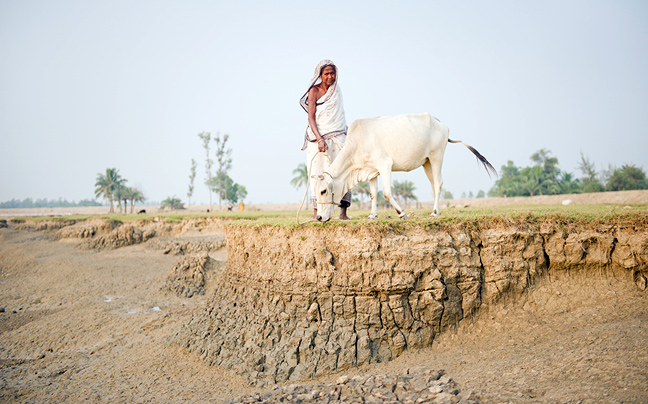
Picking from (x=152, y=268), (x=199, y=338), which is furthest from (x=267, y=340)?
(x=152, y=268)

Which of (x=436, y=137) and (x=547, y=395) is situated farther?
(x=436, y=137)

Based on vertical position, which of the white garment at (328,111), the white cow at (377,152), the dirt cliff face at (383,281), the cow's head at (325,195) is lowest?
the dirt cliff face at (383,281)

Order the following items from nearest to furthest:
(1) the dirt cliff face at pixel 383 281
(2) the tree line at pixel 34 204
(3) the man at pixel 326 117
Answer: (1) the dirt cliff face at pixel 383 281
(3) the man at pixel 326 117
(2) the tree line at pixel 34 204

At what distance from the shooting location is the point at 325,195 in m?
6.57

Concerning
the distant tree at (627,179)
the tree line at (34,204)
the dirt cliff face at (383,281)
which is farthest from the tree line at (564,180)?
the tree line at (34,204)

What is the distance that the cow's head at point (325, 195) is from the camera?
21.6ft

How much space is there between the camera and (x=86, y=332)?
9.36 m

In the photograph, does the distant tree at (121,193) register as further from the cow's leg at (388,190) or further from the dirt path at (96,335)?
the cow's leg at (388,190)

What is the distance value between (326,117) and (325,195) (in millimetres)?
1734

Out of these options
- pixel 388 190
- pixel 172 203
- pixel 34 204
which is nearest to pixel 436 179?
pixel 388 190

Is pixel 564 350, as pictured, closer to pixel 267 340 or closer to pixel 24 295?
pixel 267 340

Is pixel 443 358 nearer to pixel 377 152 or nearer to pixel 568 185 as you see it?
pixel 377 152

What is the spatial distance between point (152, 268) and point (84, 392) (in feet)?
32.7

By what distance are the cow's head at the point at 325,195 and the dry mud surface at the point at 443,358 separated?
251 cm
